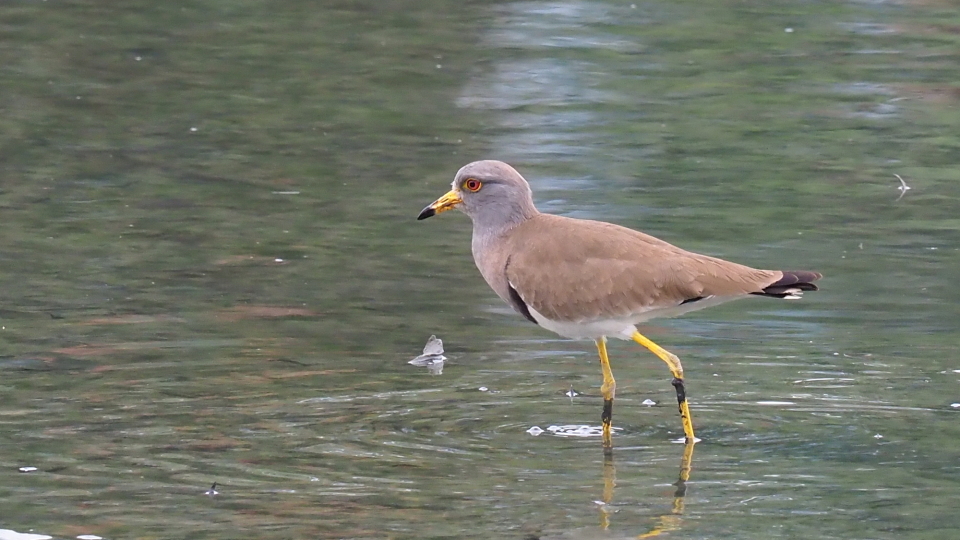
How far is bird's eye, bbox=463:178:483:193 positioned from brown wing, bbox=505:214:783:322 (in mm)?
462

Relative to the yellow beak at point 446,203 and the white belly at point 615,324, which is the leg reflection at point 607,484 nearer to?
the white belly at point 615,324

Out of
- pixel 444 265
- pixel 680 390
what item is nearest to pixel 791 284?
pixel 680 390

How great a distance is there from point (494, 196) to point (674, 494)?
2068 mm

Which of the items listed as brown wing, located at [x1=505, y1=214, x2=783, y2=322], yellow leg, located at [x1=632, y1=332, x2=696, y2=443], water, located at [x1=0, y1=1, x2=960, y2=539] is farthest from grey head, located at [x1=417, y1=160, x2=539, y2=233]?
yellow leg, located at [x1=632, y1=332, x2=696, y2=443]

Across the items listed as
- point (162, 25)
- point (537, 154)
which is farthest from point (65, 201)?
point (162, 25)

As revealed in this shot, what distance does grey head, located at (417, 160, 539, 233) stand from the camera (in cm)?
823

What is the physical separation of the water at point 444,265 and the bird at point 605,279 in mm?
428

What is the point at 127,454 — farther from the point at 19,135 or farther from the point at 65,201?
the point at 19,135

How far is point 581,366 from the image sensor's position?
8.77m

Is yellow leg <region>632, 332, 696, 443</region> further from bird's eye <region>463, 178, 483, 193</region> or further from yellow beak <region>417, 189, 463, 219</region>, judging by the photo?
yellow beak <region>417, 189, 463, 219</region>

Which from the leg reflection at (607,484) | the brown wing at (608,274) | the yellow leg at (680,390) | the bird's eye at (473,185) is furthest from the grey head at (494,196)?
the leg reflection at (607,484)

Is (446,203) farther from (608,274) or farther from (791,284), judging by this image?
(791,284)

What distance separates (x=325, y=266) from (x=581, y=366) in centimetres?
238

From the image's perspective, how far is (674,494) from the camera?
678 cm
